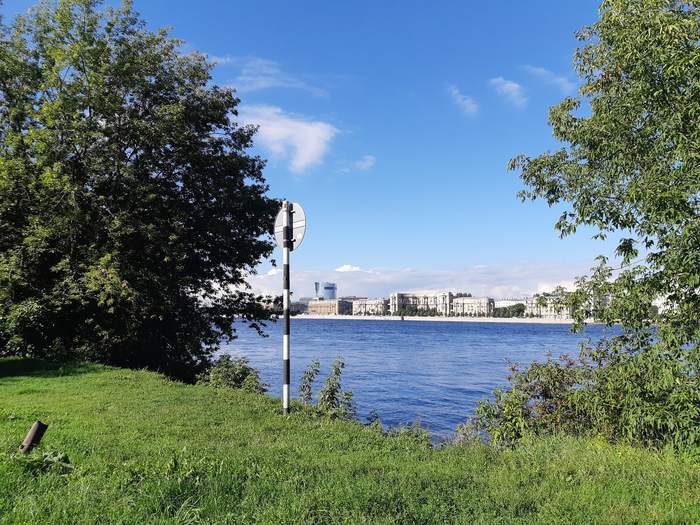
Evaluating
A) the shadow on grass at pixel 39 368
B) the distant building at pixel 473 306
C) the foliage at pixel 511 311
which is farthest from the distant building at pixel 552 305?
the distant building at pixel 473 306

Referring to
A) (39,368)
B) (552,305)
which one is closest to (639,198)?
(552,305)

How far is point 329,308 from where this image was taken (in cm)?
19662

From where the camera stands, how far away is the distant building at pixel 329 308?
641 ft

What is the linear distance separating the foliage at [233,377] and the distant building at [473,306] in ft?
569

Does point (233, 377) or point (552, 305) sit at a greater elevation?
point (552, 305)

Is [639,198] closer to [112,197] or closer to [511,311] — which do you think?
[112,197]

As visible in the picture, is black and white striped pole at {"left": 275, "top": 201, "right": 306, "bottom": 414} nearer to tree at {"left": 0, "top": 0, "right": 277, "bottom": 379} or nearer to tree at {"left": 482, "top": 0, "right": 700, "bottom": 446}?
Answer: tree at {"left": 482, "top": 0, "right": 700, "bottom": 446}

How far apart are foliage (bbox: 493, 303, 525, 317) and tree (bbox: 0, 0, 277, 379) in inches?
5730

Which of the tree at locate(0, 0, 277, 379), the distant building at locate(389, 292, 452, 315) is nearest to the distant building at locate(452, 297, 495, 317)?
the distant building at locate(389, 292, 452, 315)

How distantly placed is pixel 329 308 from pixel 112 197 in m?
179

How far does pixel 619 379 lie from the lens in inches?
321

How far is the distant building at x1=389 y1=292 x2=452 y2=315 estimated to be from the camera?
191125 millimetres

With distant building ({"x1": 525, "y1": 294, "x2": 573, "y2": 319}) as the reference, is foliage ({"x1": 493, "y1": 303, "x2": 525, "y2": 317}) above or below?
below

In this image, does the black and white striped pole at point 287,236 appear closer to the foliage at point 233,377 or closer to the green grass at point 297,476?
the green grass at point 297,476
